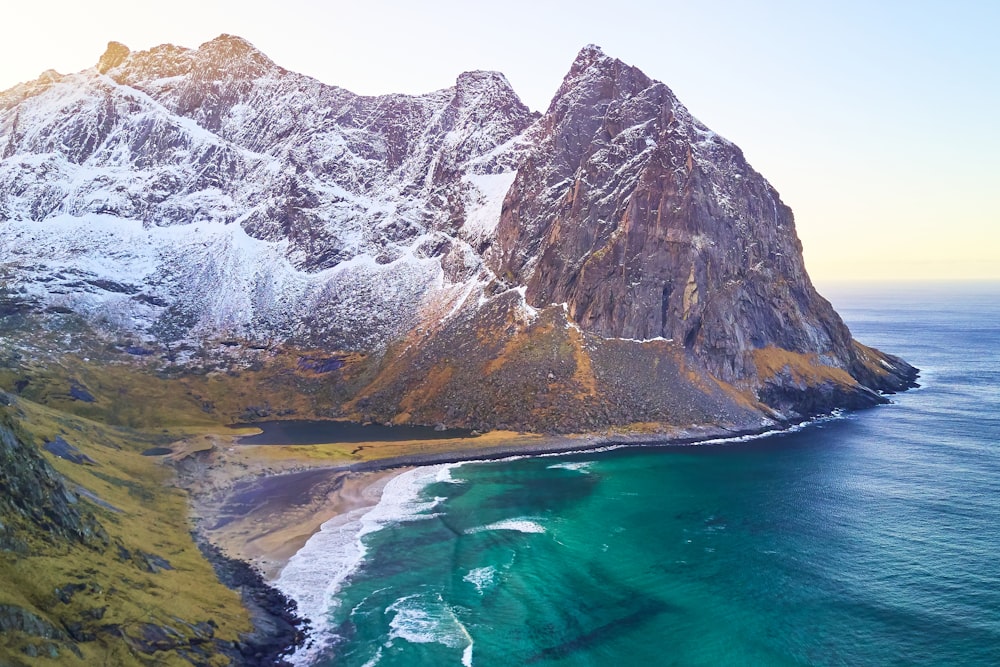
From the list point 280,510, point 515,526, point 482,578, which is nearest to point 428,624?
point 482,578

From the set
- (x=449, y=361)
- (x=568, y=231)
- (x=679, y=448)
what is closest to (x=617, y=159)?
(x=568, y=231)

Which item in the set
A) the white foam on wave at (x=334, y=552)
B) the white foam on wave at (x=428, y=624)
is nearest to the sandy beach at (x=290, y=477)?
the white foam on wave at (x=334, y=552)

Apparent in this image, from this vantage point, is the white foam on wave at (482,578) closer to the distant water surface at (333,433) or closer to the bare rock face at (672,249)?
the distant water surface at (333,433)

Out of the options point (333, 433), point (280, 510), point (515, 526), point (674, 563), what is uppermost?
point (333, 433)

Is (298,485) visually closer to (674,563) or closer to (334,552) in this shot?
(334,552)

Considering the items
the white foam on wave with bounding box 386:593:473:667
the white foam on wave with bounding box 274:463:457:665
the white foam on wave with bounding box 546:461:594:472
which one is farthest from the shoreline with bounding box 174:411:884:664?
the white foam on wave with bounding box 386:593:473:667

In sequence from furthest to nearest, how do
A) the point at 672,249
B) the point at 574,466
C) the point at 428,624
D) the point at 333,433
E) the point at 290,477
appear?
1. the point at 672,249
2. the point at 333,433
3. the point at 574,466
4. the point at 290,477
5. the point at 428,624

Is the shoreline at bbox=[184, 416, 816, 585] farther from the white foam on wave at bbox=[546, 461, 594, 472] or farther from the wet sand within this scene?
the white foam on wave at bbox=[546, 461, 594, 472]
